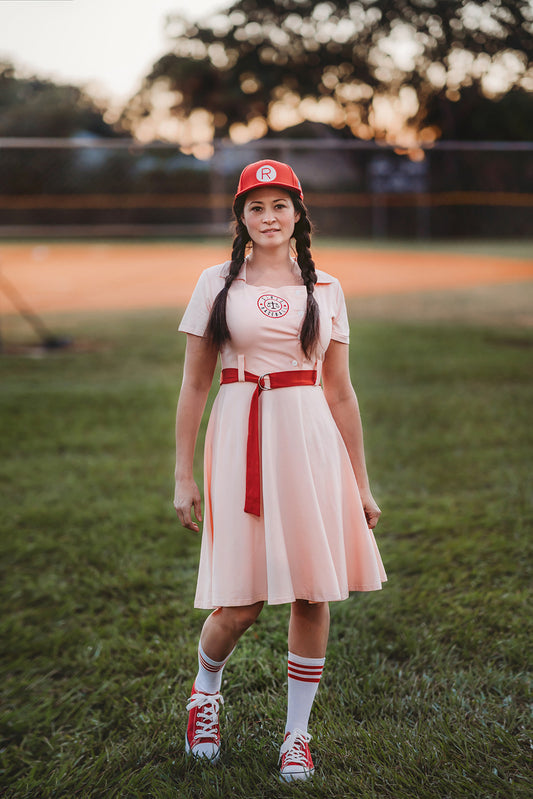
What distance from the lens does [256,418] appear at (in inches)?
77.4

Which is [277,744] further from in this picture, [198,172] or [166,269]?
[198,172]

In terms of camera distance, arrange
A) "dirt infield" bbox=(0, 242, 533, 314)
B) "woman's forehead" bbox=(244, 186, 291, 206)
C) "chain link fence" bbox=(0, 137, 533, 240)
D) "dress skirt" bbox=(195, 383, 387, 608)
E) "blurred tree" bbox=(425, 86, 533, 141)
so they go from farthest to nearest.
A: "blurred tree" bbox=(425, 86, 533, 141), "chain link fence" bbox=(0, 137, 533, 240), "dirt infield" bbox=(0, 242, 533, 314), "woman's forehead" bbox=(244, 186, 291, 206), "dress skirt" bbox=(195, 383, 387, 608)

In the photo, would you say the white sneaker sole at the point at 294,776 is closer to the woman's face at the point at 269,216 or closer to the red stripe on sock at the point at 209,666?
the red stripe on sock at the point at 209,666

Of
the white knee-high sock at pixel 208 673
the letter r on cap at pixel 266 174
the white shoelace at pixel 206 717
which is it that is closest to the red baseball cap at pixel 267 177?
the letter r on cap at pixel 266 174

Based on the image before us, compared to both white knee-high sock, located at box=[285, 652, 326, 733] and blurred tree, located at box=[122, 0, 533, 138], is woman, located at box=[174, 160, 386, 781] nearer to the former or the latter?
white knee-high sock, located at box=[285, 652, 326, 733]

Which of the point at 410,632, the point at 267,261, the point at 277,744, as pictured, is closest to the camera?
the point at 267,261

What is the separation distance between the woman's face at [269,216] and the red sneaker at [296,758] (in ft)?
4.24

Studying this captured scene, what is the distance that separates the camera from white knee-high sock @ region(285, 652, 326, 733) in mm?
2084

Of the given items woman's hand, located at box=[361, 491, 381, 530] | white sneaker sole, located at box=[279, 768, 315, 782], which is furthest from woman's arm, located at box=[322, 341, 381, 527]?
white sneaker sole, located at box=[279, 768, 315, 782]

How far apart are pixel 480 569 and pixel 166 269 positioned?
48.3 ft

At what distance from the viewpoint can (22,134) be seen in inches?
1288

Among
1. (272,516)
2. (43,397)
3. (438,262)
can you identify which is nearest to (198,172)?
(438,262)

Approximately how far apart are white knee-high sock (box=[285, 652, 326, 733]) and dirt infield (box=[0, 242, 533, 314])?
11046 mm

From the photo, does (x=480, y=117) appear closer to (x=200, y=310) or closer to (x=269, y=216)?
(x=269, y=216)
